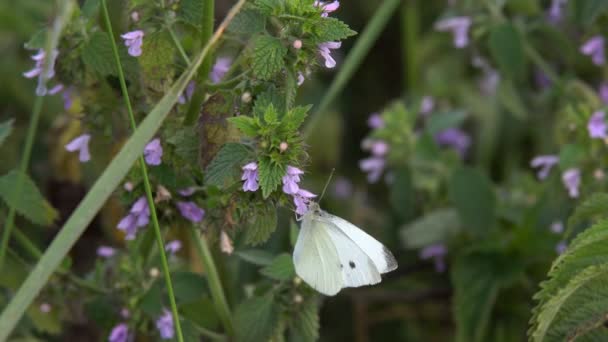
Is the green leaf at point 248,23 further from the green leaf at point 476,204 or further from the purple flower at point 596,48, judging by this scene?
the purple flower at point 596,48

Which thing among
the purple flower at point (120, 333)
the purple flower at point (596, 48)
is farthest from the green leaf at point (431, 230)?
the purple flower at point (120, 333)

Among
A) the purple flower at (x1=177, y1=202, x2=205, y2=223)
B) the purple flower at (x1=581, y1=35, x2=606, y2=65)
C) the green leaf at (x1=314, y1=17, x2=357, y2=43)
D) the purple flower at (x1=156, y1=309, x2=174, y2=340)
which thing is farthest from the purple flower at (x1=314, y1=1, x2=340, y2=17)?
the purple flower at (x1=581, y1=35, x2=606, y2=65)

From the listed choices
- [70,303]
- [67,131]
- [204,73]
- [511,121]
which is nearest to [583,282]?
[204,73]

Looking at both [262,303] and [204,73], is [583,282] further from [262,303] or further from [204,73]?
[204,73]

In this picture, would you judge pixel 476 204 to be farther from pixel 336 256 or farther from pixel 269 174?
pixel 269 174

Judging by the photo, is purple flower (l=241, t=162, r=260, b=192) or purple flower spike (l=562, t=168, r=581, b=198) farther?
purple flower spike (l=562, t=168, r=581, b=198)

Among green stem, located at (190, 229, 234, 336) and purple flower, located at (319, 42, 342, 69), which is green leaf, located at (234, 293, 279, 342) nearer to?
green stem, located at (190, 229, 234, 336)
